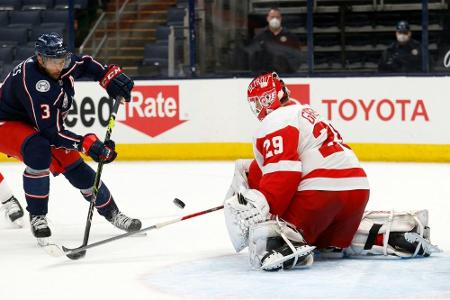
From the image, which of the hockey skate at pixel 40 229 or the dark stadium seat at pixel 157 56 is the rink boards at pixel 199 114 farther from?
the hockey skate at pixel 40 229

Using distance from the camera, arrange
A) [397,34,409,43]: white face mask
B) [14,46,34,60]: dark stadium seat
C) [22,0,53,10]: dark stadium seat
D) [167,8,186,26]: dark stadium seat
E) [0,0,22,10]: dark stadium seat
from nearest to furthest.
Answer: [397,34,409,43]: white face mask → [167,8,186,26]: dark stadium seat → [14,46,34,60]: dark stadium seat → [22,0,53,10]: dark stadium seat → [0,0,22,10]: dark stadium seat

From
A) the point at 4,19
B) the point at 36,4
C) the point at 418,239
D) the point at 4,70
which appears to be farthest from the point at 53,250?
the point at 36,4

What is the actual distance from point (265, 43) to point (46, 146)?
502 cm

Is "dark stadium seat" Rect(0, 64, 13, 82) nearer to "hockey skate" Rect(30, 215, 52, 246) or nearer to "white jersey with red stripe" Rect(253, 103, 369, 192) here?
"hockey skate" Rect(30, 215, 52, 246)

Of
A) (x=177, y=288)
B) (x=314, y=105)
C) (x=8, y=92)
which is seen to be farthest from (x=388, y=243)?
(x=314, y=105)

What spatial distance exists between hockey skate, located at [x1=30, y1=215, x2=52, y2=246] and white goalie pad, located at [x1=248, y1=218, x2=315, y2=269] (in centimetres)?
119

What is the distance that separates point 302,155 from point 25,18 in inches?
314

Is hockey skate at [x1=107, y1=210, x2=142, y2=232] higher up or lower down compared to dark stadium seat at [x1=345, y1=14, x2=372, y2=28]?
lower down

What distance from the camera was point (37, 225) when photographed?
17.8 feet

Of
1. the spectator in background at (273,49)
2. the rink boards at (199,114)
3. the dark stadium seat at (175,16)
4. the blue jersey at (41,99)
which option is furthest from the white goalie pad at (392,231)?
the dark stadium seat at (175,16)

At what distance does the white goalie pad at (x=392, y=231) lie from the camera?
4.90 meters

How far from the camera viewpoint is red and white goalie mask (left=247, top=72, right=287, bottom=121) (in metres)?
4.82

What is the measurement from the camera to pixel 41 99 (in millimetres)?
5355

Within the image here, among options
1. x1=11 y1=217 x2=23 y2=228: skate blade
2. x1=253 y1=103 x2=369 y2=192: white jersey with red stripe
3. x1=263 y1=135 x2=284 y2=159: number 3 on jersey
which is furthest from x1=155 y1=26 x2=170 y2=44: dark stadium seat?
x1=263 y1=135 x2=284 y2=159: number 3 on jersey
